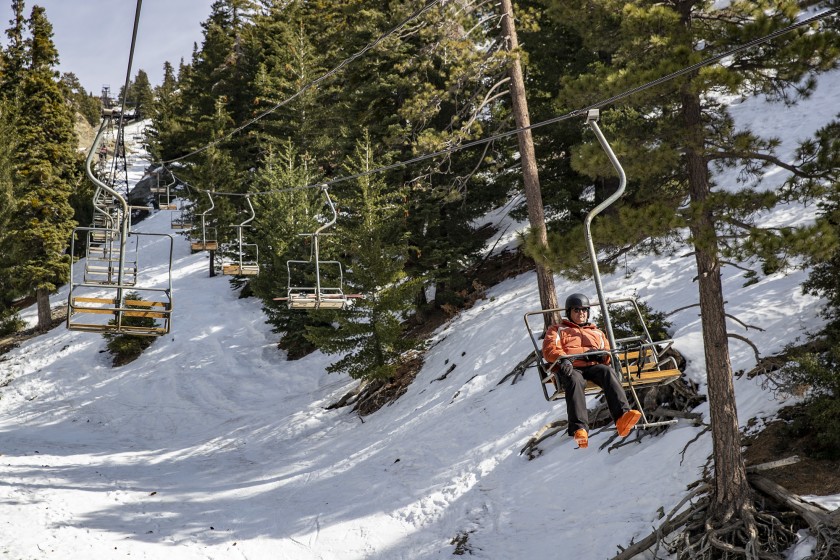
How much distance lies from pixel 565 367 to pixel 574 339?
0.76 metres

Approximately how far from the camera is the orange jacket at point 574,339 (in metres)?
9.36

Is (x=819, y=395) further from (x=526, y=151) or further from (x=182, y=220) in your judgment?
(x=182, y=220)

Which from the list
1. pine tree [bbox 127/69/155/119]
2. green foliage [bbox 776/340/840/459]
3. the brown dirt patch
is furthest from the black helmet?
pine tree [bbox 127/69/155/119]

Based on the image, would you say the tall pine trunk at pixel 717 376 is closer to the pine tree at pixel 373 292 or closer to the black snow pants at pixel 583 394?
the black snow pants at pixel 583 394

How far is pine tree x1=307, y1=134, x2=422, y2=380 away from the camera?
21734mm

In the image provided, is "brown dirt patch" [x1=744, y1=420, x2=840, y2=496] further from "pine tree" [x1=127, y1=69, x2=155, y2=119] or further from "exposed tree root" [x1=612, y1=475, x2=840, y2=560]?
"pine tree" [x1=127, y1=69, x2=155, y2=119]

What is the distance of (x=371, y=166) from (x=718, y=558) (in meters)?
16.5

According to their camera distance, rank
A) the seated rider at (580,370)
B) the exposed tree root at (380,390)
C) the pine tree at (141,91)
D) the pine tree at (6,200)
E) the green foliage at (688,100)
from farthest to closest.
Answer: the pine tree at (141,91) < the pine tree at (6,200) < the exposed tree root at (380,390) < the green foliage at (688,100) < the seated rider at (580,370)

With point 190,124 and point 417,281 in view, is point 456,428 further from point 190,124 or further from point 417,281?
point 190,124

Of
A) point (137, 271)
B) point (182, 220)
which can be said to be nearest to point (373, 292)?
point (137, 271)

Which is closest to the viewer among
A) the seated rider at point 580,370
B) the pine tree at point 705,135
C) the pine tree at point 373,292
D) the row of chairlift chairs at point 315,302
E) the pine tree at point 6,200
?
the row of chairlift chairs at point 315,302

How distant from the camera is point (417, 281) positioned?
2186 cm

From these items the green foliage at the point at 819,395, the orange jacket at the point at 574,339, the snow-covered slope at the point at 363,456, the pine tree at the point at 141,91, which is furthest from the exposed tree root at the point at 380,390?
the pine tree at the point at 141,91

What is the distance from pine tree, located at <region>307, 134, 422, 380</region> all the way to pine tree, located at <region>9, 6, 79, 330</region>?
18.4 m
